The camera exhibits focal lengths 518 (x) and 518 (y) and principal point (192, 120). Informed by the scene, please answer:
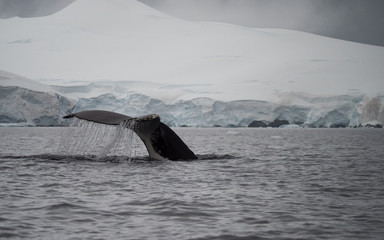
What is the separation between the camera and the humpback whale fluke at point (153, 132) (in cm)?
1059

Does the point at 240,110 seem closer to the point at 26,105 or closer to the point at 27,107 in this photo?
the point at 27,107

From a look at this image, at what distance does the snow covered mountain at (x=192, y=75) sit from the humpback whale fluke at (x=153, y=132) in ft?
187

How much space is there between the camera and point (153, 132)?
11719 millimetres

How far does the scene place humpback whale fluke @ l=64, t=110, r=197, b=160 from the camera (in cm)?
1059

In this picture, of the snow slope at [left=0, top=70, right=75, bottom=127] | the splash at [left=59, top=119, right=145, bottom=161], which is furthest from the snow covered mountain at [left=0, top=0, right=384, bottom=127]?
the splash at [left=59, top=119, right=145, bottom=161]

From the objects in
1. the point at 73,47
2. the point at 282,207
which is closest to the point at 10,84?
the point at 282,207

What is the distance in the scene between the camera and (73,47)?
484ft

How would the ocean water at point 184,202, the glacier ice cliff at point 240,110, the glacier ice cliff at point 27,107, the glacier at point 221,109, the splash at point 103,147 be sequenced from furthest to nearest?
the glacier ice cliff at point 240,110
the glacier at point 221,109
the glacier ice cliff at point 27,107
the splash at point 103,147
the ocean water at point 184,202

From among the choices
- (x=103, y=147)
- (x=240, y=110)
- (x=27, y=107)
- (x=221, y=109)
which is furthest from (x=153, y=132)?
(x=240, y=110)

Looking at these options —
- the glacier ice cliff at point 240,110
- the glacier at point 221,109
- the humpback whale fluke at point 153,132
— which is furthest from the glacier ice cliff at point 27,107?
the humpback whale fluke at point 153,132

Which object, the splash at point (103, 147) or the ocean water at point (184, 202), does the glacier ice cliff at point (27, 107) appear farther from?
the ocean water at point (184, 202)

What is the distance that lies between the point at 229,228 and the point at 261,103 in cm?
7457

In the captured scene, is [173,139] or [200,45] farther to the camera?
[200,45]

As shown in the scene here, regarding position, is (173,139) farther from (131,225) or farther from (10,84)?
(10,84)
